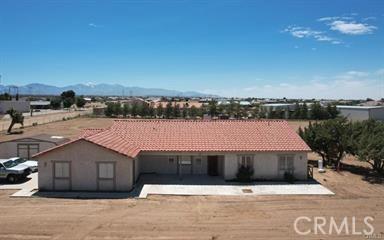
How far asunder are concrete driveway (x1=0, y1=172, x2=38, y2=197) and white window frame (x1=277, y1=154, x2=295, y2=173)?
603 inches

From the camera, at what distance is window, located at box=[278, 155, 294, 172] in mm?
25969

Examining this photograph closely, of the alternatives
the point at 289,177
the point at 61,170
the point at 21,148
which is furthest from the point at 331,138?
the point at 21,148

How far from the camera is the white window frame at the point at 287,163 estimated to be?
2597cm

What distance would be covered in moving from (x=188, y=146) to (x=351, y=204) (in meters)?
10.5

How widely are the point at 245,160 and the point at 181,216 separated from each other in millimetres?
8862

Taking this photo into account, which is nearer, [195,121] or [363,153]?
[363,153]

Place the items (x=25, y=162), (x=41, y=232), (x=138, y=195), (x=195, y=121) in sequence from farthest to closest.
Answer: (x=195, y=121) < (x=25, y=162) < (x=138, y=195) < (x=41, y=232)

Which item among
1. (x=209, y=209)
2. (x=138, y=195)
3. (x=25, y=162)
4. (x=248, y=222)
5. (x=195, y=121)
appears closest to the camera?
(x=248, y=222)

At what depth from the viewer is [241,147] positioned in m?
25.8

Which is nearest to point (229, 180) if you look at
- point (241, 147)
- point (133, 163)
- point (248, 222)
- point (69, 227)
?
point (241, 147)

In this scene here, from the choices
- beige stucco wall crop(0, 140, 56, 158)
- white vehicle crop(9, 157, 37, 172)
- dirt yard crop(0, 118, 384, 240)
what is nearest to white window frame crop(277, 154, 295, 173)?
dirt yard crop(0, 118, 384, 240)

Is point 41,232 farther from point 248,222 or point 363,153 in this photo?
point 363,153

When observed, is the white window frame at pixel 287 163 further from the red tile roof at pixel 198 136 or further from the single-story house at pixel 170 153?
the red tile roof at pixel 198 136

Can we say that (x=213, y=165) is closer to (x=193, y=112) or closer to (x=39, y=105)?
(x=193, y=112)
